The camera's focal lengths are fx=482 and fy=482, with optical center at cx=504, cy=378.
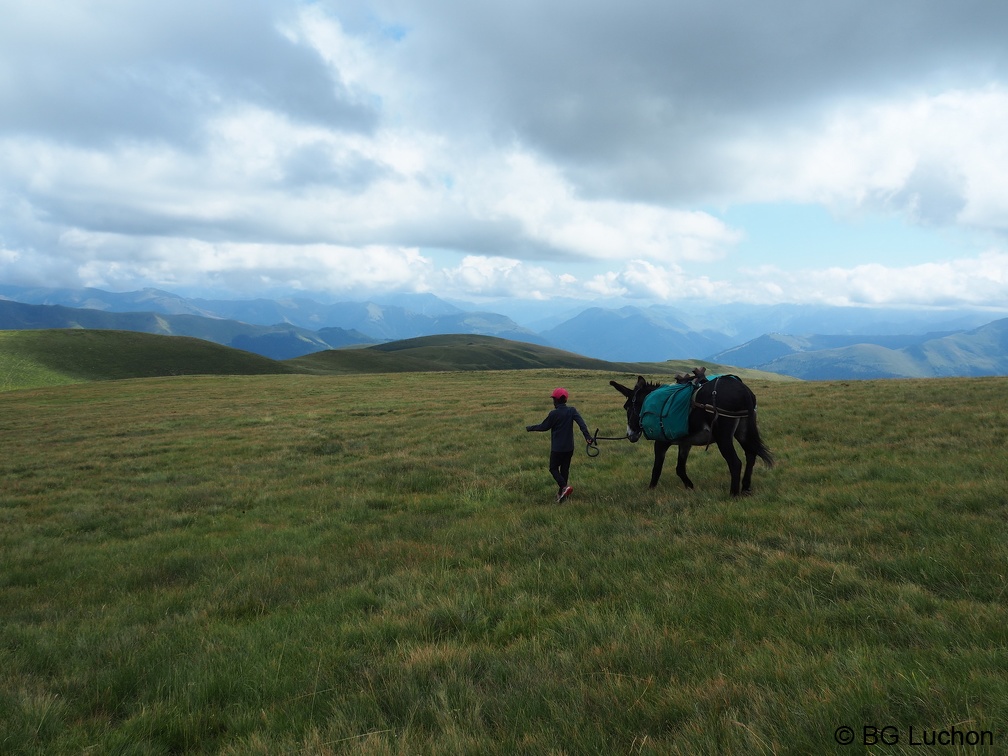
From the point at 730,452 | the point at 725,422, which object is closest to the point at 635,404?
the point at 725,422

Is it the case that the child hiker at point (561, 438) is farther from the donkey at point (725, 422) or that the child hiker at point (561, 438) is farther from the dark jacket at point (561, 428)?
the donkey at point (725, 422)

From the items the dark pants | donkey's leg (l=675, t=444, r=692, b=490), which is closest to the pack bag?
donkey's leg (l=675, t=444, r=692, b=490)

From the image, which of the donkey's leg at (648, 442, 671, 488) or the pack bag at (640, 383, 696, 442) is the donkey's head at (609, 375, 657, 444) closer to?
the pack bag at (640, 383, 696, 442)

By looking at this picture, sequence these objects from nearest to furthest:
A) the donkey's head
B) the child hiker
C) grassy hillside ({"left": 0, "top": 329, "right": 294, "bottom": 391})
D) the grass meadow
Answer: the grass meadow, the child hiker, the donkey's head, grassy hillside ({"left": 0, "top": 329, "right": 294, "bottom": 391})

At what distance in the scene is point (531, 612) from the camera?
546 centimetres

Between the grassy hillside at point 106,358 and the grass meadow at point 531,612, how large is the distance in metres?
144

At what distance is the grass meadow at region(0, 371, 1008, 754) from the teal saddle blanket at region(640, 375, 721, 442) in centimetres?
127

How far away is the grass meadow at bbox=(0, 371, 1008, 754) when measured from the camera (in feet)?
11.2

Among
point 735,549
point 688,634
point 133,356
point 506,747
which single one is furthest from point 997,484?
point 133,356

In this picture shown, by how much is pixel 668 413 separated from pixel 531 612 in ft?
19.9

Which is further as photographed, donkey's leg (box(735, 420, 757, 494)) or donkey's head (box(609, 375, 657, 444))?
donkey's head (box(609, 375, 657, 444))

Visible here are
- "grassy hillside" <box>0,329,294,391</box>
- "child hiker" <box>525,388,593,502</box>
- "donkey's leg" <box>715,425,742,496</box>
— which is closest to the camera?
"donkey's leg" <box>715,425,742,496</box>

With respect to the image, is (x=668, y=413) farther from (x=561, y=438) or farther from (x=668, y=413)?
(x=561, y=438)

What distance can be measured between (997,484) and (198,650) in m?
11.8
